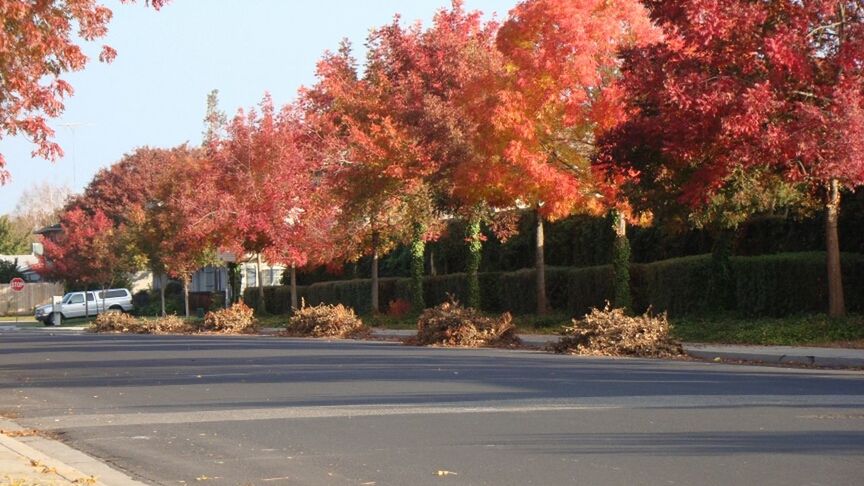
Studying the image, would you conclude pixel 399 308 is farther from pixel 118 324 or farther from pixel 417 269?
pixel 118 324

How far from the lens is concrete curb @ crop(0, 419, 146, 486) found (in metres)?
9.76

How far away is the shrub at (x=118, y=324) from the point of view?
4615 centimetres

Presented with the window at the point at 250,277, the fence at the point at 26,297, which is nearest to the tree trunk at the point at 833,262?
the window at the point at 250,277

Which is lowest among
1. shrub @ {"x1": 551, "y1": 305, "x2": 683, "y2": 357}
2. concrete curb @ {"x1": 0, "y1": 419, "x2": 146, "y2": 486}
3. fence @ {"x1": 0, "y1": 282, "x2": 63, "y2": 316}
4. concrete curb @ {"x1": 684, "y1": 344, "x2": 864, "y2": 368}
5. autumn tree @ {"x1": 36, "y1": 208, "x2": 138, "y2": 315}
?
concrete curb @ {"x1": 0, "y1": 419, "x2": 146, "y2": 486}

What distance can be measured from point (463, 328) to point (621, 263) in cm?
583

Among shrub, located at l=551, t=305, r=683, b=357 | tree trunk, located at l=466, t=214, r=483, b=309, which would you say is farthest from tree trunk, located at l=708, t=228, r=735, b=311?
tree trunk, located at l=466, t=214, r=483, b=309

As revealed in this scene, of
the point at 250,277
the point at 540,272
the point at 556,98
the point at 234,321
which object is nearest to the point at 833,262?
the point at 556,98

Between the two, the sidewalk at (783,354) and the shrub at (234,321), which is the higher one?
the shrub at (234,321)

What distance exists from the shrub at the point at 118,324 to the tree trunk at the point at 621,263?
20692mm

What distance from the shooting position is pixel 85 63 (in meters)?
16.1

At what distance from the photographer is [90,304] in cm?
6650

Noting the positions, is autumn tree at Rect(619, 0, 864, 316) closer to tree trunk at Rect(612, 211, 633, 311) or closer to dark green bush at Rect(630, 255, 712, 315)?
dark green bush at Rect(630, 255, 712, 315)

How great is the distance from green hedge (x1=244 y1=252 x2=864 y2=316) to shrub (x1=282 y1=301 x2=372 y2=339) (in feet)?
18.5

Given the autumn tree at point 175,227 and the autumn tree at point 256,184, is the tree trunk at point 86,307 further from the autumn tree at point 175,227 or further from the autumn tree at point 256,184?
the autumn tree at point 256,184
